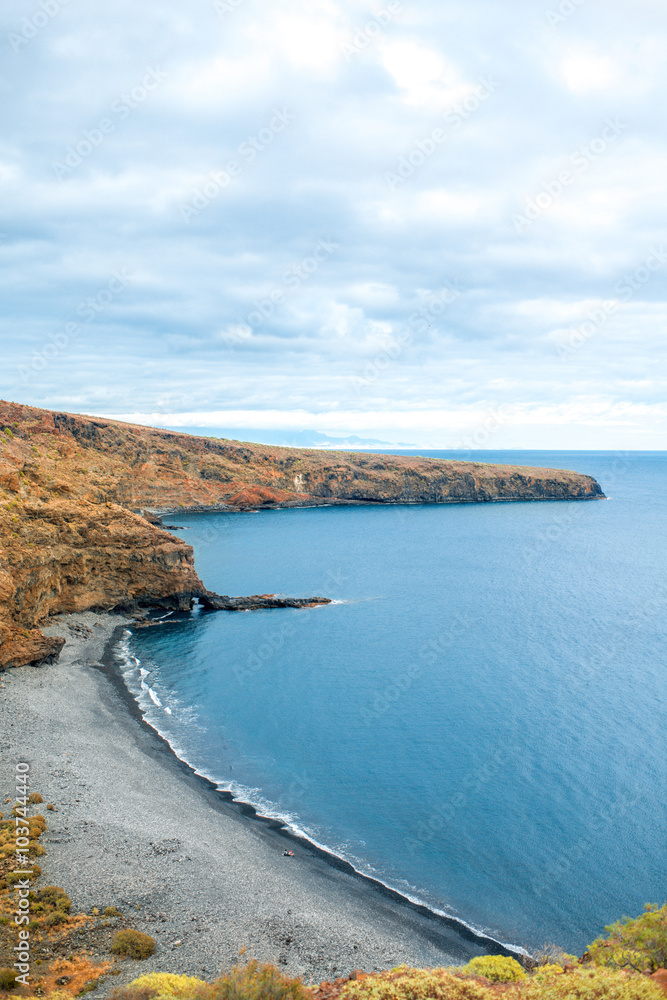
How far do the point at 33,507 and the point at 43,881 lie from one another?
30.8 metres

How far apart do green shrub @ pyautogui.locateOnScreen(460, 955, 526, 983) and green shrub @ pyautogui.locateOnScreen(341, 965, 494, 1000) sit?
232 centimetres

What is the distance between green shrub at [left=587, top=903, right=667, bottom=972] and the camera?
509 inches

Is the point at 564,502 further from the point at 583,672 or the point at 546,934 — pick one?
the point at 546,934

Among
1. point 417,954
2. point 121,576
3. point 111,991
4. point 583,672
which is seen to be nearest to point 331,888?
point 417,954

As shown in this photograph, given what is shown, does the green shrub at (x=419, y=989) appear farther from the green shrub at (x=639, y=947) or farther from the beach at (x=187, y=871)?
the beach at (x=187, y=871)

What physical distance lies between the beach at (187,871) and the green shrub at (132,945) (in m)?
0.30

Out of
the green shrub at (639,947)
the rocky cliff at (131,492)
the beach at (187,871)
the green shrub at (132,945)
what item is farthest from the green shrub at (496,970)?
the rocky cliff at (131,492)

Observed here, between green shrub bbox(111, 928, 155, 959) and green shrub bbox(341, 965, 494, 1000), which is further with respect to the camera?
green shrub bbox(111, 928, 155, 959)

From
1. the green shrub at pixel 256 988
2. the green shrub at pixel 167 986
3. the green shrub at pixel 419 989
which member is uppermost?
the green shrub at pixel 419 989

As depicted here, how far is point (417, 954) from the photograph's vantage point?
19406 millimetres

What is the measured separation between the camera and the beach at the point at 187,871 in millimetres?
18828

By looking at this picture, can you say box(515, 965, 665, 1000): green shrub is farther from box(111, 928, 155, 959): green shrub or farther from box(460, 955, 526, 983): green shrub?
box(111, 928, 155, 959): green shrub

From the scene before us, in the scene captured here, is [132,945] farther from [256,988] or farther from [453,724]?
[453,724]

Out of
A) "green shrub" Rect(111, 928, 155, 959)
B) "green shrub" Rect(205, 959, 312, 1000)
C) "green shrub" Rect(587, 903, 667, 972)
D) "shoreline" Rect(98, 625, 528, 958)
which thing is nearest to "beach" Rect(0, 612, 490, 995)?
"shoreline" Rect(98, 625, 528, 958)
